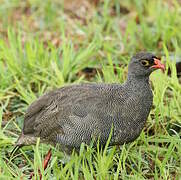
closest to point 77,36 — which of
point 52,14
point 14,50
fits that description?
point 52,14

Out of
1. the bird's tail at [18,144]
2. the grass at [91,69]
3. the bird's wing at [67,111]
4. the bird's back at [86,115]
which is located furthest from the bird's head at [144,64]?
the bird's tail at [18,144]

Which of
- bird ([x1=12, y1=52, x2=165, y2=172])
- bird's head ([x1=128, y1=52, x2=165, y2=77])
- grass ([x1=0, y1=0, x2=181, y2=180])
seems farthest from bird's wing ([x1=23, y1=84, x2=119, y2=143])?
bird's head ([x1=128, y1=52, x2=165, y2=77])

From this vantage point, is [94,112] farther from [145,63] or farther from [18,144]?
[18,144]

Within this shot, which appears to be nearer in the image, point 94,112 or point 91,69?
point 94,112

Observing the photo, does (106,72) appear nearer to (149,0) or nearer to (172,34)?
(172,34)

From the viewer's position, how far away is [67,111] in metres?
5.59

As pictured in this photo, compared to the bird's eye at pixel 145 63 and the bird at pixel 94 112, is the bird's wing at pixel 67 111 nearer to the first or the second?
the bird at pixel 94 112

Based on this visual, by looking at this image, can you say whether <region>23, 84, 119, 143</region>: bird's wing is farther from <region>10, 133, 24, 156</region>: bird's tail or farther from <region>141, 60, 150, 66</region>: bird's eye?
<region>141, 60, 150, 66</region>: bird's eye

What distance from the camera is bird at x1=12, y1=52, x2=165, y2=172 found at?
544 centimetres

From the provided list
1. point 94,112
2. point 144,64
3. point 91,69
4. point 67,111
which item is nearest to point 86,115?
point 94,112

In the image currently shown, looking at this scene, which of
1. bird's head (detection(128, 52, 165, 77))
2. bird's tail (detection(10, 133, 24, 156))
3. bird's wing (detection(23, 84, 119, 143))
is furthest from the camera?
bird's tail (detection(10, 133, 24, 156))

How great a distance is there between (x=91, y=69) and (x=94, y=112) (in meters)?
2.20

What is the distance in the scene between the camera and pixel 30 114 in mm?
5832

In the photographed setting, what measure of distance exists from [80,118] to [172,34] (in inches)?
109
